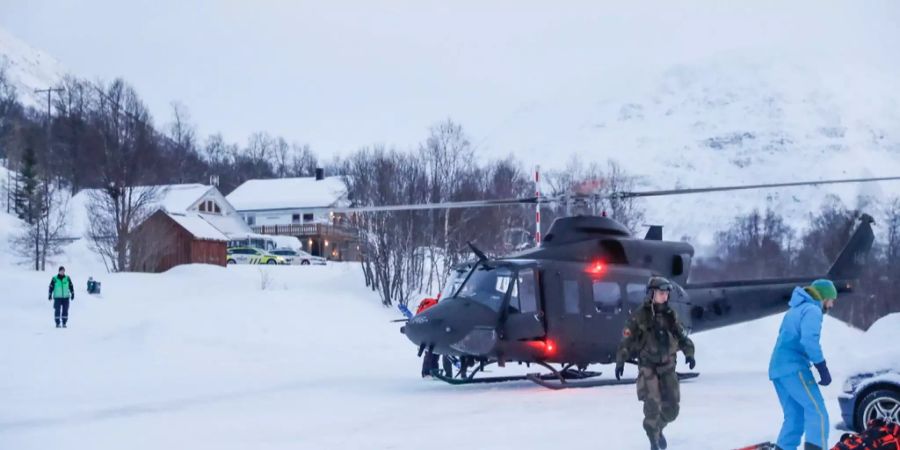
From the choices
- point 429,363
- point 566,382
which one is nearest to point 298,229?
point 429,363

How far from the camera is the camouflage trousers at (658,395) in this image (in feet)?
26.4

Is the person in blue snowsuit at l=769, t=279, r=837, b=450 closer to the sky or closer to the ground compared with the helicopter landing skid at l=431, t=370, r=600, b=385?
closer to the sky

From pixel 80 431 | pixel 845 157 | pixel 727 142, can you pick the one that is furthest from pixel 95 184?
pixel 727 142

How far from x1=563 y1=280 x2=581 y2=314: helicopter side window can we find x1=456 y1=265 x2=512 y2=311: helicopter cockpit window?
942mm

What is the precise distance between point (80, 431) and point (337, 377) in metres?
5.75

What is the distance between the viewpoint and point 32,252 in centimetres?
4541

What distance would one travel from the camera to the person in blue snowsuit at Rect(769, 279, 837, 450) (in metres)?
6.95

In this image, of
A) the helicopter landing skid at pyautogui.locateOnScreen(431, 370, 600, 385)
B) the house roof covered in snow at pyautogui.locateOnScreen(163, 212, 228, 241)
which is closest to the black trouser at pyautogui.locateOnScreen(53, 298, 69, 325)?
the helicopter landing skid at pyautogui.locateOnScreen(431, 370, 600, 385)

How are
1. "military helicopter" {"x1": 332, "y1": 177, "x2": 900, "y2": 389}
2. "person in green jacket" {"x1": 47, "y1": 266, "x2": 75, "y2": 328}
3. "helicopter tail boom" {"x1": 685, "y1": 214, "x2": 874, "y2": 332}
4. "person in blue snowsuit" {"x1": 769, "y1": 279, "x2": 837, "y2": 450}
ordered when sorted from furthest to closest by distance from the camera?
"person in green jacket" {"x1": 47, "y1": 266, "x2": 75, "y2": 328} → "helicopter tail boom" {"x1": 685, "y1": 214, "x2": 874, "y2": 332} → "military helicopter" {"x1": 332, "y1": 177, "x2": 900, "y2": 389} → "person in blue snowsuit" {"x1": 769, "y1": 279, "x2": 837, "y2": 450}

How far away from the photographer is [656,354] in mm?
8266

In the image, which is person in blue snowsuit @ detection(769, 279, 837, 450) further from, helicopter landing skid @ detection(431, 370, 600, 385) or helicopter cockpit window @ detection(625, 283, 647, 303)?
helicopter cockpit window @ detection(625, 283, 647, 303)

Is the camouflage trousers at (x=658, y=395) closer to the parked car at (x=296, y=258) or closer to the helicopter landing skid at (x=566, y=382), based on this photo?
the helicopter landing skid at (x=566, y=382)

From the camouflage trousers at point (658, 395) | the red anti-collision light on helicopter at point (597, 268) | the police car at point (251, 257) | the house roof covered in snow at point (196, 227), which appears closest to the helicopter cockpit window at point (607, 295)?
the red anti-collision light on helicopter at point (597, 268)

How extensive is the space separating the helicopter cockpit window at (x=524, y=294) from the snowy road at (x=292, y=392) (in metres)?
1.28
